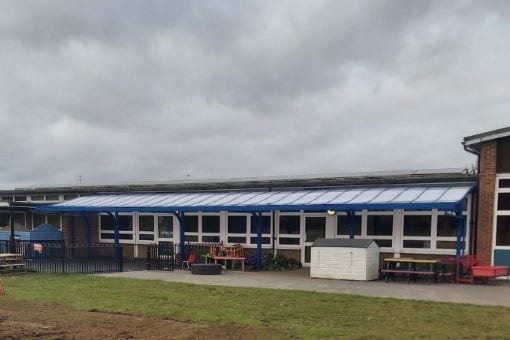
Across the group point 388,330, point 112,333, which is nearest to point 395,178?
point 388,330

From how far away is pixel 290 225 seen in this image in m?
17.5

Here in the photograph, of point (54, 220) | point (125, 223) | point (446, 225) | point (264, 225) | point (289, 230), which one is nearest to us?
point (446, 225)

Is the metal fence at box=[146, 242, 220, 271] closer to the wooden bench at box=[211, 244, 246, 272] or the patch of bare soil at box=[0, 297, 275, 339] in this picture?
the wooden bench at box=[211, 244, 246, 272]

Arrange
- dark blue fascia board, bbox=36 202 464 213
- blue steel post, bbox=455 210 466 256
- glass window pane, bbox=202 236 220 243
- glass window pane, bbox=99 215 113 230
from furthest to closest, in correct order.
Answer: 1. glass window pane, bbox=99 215 113 230
2. glass window pane, bbox=202 236 220 243
3. blue steel post, bbox=455 210 466 256
4. dark blue fascia board, bbox=36 202 464 213

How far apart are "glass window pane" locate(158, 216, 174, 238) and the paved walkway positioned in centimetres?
556

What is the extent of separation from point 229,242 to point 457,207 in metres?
9.36

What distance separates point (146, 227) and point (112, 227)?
7.36 feet

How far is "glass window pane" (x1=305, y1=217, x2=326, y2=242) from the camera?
662 inches

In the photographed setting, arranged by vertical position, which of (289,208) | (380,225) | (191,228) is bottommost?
(191,228)

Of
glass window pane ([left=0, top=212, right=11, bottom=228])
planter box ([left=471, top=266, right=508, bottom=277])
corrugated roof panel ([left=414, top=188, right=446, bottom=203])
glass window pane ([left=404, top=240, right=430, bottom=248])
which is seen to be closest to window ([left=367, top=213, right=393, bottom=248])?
glass window pane ([left=404, top=240, right=430, bottom=248])

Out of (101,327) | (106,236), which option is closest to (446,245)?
(101,327)

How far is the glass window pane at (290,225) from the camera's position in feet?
56.9

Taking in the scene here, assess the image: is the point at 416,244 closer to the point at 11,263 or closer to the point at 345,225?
the point at 345,225

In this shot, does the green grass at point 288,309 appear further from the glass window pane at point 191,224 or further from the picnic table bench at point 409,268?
the glass window pane at point 191,224
